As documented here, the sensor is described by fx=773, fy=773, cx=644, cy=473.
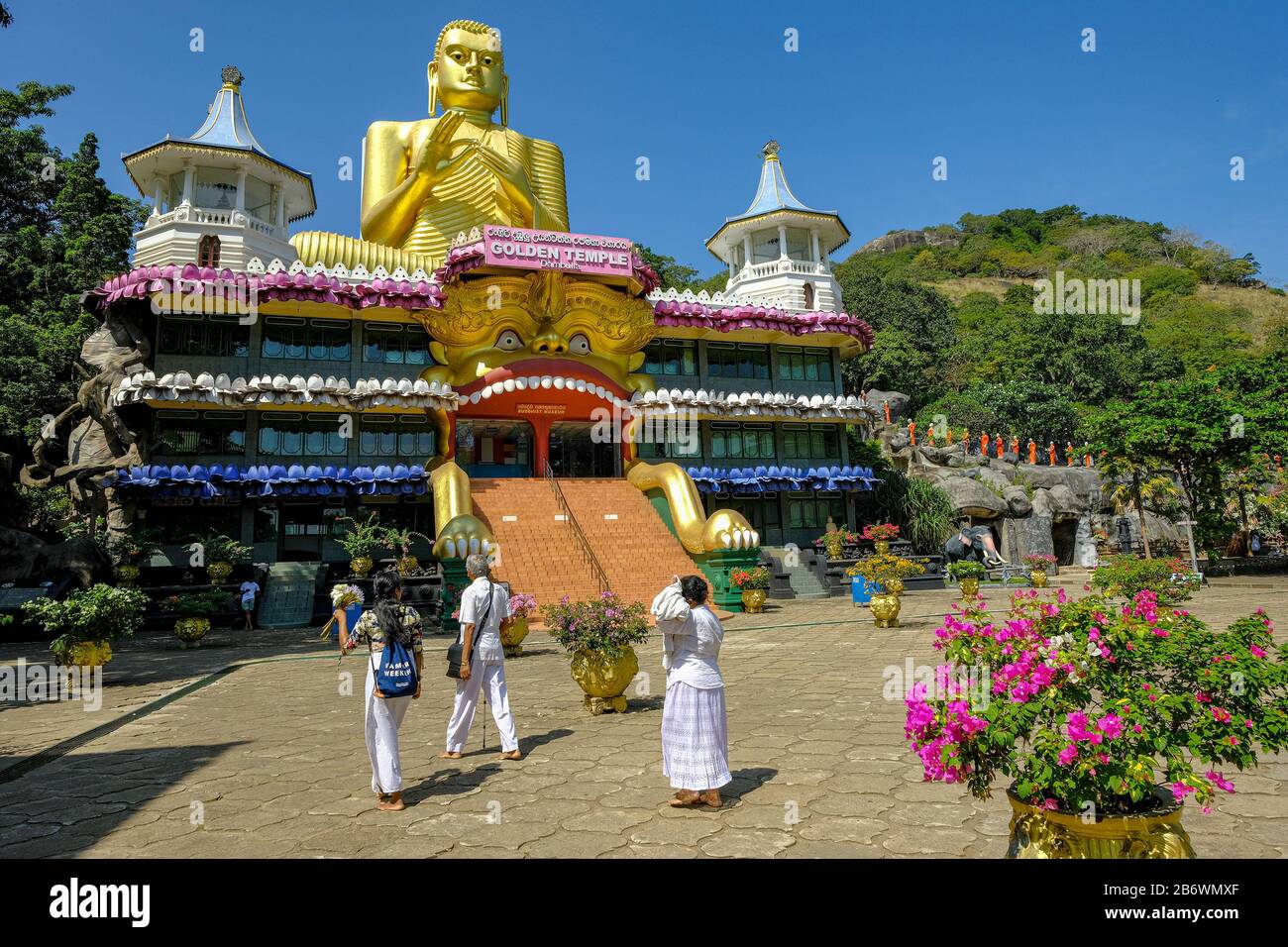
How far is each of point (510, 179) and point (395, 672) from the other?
74.8 feet

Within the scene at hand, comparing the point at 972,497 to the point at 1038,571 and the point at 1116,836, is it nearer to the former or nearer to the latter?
the point at 1038,571

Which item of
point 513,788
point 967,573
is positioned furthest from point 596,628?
point 967,573

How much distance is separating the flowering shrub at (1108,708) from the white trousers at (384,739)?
132 inches

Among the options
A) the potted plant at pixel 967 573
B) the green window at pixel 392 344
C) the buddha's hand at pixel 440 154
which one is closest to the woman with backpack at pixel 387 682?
the potted plant at pixel 967 573

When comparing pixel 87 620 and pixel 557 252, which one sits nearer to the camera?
pixel 87 620

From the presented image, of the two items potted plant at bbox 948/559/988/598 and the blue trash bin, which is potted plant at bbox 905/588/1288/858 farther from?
the blue trash bin

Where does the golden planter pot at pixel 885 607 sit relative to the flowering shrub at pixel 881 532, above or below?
below

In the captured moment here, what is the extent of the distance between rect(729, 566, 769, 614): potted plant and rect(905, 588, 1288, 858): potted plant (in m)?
14.4

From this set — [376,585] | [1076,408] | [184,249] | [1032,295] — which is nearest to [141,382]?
[184,249]

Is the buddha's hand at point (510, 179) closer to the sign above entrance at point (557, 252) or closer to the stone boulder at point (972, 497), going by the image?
the sign above entrance at point (557, 252)

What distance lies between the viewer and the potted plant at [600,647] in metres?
7.65

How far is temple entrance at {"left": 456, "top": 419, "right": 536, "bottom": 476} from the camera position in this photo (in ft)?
84.3

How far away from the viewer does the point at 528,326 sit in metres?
22.4
